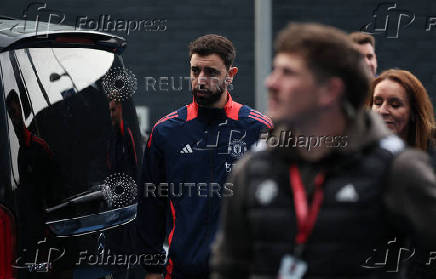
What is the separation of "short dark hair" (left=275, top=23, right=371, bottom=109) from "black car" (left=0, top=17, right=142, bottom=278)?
177 cm

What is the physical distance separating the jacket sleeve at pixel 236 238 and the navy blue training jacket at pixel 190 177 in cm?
168

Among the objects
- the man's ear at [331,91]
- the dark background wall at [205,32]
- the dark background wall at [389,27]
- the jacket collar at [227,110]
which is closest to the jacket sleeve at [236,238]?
the man's ear at [331,91]

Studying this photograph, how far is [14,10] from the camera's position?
31.3 feet

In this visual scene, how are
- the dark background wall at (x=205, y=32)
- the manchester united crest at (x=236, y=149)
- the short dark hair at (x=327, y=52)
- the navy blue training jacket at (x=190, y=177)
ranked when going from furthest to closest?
the dark background wall at (x=205, y=32) → the manchester united crest at (x=236, y=149) → the navy blue training jacket at (x=190, y=177) → the short dark hair at (x=327, y=52)

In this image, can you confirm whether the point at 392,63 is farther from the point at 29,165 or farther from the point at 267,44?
the point at 29,165

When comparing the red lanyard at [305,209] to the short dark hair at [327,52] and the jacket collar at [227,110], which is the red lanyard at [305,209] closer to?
the short dark hair at [327,52]

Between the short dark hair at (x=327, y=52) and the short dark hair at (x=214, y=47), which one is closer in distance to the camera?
the short dark hair at (x=327, y=52)

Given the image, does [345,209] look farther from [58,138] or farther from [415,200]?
[58,138]

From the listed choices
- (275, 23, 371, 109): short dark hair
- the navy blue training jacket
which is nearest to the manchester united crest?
the navy blue training jacket

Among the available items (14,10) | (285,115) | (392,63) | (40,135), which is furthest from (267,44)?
(285,115)

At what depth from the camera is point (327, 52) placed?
2.53 m

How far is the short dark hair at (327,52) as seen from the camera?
2.53m

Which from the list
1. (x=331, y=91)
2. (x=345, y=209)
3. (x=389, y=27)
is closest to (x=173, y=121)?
(x=331, y=91)

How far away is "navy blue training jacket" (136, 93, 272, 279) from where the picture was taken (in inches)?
174
